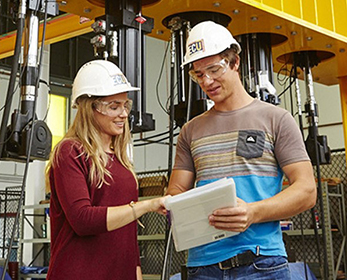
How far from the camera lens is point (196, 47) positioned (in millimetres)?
2281

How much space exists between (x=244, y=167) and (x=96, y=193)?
2.03 ft

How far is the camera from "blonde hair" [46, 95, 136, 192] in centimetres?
222

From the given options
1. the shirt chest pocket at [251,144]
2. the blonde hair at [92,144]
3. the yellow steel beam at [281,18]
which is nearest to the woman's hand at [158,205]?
the blonde hair at [92,144]

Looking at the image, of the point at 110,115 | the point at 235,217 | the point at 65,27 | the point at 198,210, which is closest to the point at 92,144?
the point at 110,115

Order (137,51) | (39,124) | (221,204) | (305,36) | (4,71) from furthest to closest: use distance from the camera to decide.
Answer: (4,71) → (305,36) → (137,51) → (39,124) → (221,204)

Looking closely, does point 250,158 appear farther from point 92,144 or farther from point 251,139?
point 92,144

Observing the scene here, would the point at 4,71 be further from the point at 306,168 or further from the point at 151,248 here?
the point at 306,168

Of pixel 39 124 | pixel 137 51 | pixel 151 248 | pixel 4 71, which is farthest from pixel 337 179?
pixel 4 71

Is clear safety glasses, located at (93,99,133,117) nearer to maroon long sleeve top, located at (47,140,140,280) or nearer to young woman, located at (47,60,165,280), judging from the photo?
young woman, located at (47,60,165,280)

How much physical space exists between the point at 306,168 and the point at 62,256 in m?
1.01

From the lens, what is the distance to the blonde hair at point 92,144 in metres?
2.22

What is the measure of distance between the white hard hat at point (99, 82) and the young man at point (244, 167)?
1.24 feet

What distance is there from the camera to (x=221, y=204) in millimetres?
1940

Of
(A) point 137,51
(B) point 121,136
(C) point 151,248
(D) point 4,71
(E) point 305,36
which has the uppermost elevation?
(D) point 4,71
